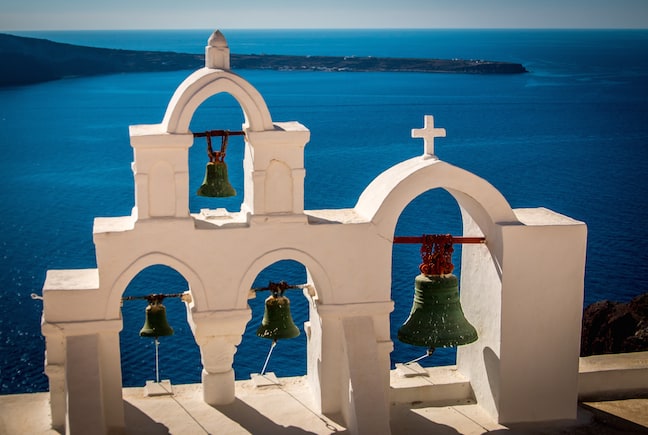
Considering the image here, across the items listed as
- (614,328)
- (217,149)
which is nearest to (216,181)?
(614,328)

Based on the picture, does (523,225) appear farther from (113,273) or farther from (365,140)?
(365,140)

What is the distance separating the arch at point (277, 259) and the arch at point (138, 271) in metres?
0.51

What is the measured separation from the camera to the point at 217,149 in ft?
159

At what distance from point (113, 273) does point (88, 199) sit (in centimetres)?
3306

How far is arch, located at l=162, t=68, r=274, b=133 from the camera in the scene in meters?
11.3

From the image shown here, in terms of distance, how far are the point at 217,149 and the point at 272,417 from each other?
36686 mm

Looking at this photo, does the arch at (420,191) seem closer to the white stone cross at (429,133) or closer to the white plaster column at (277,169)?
the white stone cross at (429,133)

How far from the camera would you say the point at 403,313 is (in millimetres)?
28656

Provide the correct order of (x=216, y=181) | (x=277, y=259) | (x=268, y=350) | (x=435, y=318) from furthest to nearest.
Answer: (x=268, y=350)
(x=216, y=181)
(x=277, y=259)
(x=435, y=318)

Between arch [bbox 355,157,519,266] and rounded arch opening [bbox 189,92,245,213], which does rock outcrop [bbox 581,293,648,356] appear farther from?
rounded arch opening [bbox 189,92,245,213]

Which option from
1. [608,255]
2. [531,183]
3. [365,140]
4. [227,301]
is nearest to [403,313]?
[608,255]

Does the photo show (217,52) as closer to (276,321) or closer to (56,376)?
(276,321)

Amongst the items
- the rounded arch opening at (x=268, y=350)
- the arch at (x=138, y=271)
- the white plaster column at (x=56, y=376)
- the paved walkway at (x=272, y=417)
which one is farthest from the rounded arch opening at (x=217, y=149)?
the arch at (x=138, y=271)

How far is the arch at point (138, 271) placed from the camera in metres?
11.5
